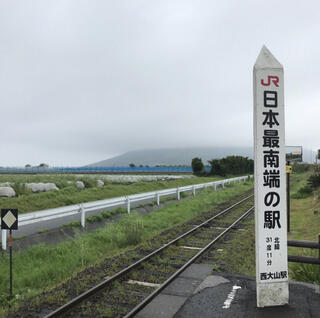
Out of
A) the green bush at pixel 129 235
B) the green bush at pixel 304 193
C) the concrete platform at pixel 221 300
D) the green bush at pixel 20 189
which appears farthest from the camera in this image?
the green bush at pixel 304 193

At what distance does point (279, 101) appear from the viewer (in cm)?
534

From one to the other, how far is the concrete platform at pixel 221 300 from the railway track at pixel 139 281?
0.24m

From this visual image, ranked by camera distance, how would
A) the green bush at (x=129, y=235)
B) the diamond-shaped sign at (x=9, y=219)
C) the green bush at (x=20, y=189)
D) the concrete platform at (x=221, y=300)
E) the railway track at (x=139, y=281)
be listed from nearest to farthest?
the concrete platform at (x=221, y=300)
the railway track at (x=139, y=281)
the diamond-shaped sign at (x=9, y=219)
the green bush at (x=129, y=235)
the green bush at (x=20, y=189)

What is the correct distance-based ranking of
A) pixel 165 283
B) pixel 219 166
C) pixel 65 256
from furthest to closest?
1. pixel 219 166
2. pixel 65 256
3. pixel 165 283

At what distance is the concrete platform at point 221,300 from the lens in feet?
16.7

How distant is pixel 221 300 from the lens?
5.61 meters

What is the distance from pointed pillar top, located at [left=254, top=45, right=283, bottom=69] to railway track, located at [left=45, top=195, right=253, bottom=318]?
4502 millimetres

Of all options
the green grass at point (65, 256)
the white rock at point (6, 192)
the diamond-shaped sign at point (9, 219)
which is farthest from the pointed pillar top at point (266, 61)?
the white rock at point (6, 192)

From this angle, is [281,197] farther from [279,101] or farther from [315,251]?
[315,251]

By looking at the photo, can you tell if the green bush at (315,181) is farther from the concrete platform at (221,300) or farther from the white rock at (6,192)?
the white rock at (6,192)

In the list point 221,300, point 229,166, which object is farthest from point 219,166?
point 221,300

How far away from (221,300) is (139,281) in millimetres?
1866

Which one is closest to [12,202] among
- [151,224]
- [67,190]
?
[67,190]

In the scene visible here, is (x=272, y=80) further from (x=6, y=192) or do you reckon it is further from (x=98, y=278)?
(x=6, y=192)
